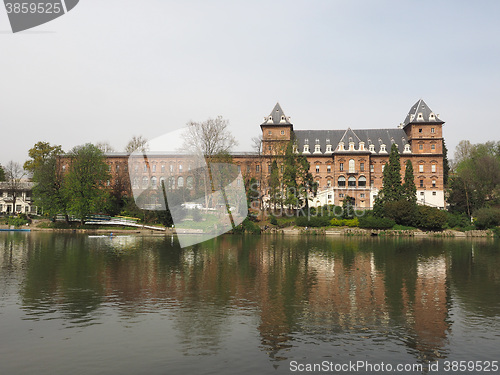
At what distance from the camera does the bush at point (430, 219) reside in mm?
56438

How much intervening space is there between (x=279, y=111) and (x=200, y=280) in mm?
65404

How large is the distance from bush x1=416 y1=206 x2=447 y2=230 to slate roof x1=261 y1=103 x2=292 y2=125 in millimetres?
32464

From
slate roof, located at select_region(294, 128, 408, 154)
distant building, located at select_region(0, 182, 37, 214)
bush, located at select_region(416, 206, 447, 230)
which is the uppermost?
slate roof, located at select_region(294, 128, 408, 154)

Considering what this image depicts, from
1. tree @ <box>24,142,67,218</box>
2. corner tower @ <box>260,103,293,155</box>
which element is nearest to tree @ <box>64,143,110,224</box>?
tree @ <box>24,142,67,218</box>

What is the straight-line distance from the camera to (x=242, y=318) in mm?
12523

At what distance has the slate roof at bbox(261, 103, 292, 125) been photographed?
7906 centimetres

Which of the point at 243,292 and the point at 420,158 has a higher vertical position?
the point at 420,158

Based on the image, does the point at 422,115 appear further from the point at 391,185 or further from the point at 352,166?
the point at 391,185

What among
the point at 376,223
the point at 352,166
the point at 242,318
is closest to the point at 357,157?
the point at 352,166

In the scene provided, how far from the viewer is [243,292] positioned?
16.3 m

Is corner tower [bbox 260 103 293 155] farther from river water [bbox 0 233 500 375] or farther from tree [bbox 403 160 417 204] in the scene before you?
river water [bbox 0 233 500 375]

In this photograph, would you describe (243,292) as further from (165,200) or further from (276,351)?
(165,200)

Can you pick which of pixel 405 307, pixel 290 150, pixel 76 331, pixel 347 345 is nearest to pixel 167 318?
pixel 76 331

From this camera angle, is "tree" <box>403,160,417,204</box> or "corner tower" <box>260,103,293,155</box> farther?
A: "corner tower" <box>260,103,293,155</box>
